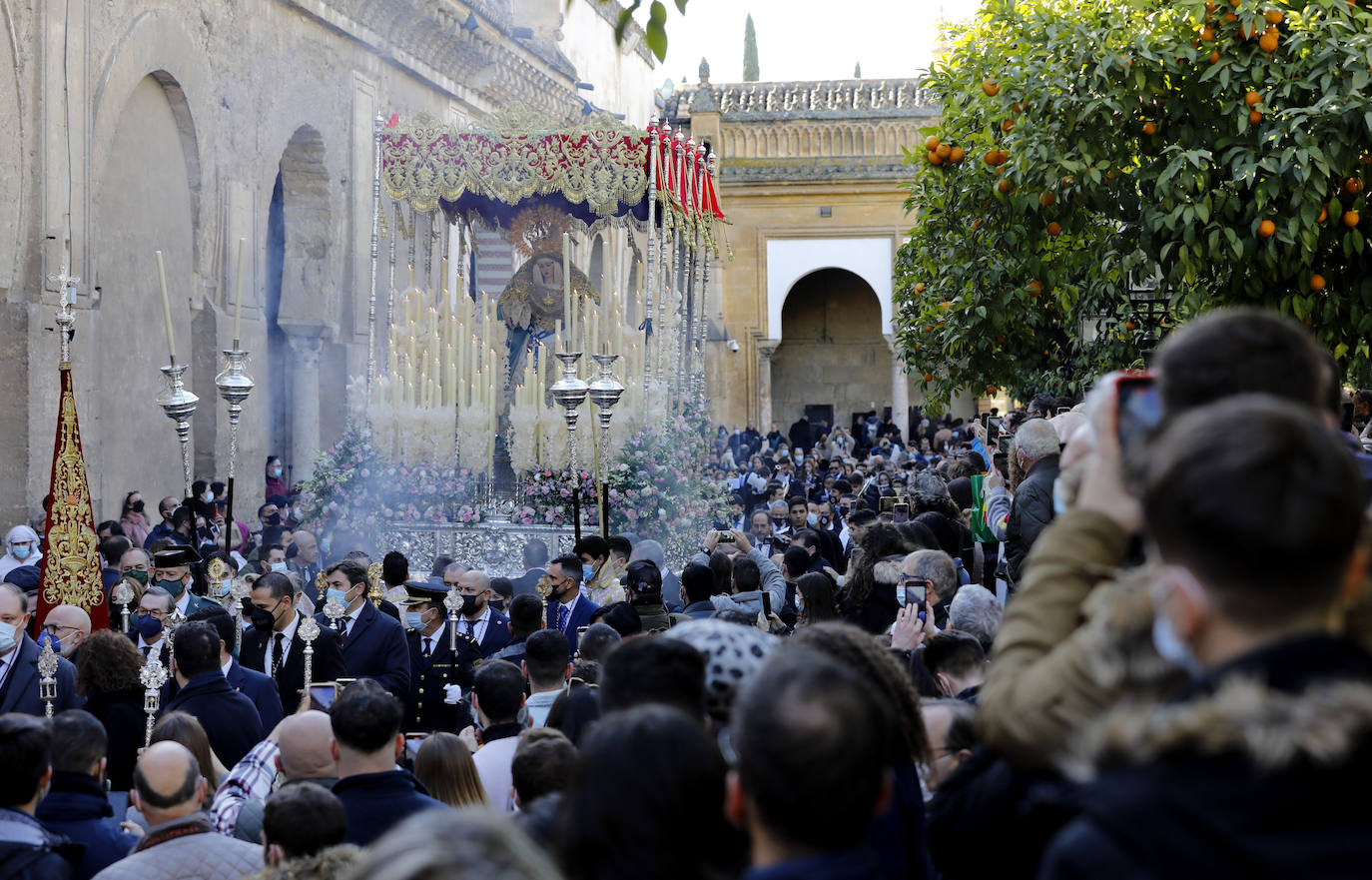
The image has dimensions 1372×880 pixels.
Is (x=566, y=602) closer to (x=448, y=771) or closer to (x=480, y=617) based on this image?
(x=480, y=617)

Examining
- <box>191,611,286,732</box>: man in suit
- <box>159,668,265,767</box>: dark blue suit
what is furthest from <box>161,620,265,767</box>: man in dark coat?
<box>191,611,286,732</box>: man in suit

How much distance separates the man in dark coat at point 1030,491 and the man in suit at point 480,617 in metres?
2.57

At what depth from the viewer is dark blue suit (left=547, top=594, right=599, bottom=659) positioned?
7.32 meters

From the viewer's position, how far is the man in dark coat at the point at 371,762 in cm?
363

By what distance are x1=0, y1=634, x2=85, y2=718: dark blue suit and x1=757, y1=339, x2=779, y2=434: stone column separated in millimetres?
25048

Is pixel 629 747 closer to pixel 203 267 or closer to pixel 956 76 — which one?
pixel 956 76

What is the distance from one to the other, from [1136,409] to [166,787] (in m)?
2.70

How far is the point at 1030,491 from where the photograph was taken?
5492 mm

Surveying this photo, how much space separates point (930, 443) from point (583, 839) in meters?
25.6

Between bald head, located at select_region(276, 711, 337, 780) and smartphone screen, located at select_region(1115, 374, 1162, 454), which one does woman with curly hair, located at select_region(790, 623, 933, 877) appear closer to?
smartphone screen, located at select_region(1115, 374, 1162, 454)

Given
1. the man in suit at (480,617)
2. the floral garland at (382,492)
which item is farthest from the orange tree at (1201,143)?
the floral garland at (382,492)

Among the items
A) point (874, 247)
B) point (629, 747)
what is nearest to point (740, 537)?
point (629, 747)

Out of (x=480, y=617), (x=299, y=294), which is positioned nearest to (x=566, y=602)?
(x=480, y=617)

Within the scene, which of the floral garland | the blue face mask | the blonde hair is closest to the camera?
the blonde hair
